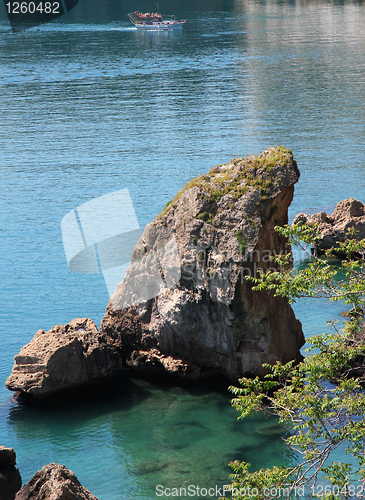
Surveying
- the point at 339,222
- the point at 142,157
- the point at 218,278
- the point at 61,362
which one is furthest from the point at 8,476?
Answer: the point at 142,157

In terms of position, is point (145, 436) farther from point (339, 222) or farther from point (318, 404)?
point (339, 222)

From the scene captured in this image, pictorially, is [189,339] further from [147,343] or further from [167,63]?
[167,63]

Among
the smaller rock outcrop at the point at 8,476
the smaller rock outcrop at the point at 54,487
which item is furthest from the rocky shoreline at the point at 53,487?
the smaller rock outcrop at the point at 8,476

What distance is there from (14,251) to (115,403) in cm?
1500

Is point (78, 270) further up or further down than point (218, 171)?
further down

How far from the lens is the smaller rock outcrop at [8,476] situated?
12158 millimetres

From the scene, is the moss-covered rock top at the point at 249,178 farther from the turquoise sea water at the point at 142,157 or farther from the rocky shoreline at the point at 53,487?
the rocky shoreline at the point at 53,487

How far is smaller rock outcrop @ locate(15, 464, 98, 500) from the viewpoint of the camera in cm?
986

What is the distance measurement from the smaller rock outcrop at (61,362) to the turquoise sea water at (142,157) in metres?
0.63

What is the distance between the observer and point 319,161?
139 ft

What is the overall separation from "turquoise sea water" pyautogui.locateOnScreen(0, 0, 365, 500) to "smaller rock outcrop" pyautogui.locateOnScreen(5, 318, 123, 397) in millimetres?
626

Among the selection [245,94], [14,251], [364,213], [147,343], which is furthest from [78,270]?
[245,94]

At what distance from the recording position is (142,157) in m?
45.2

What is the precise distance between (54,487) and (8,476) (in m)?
2.83
